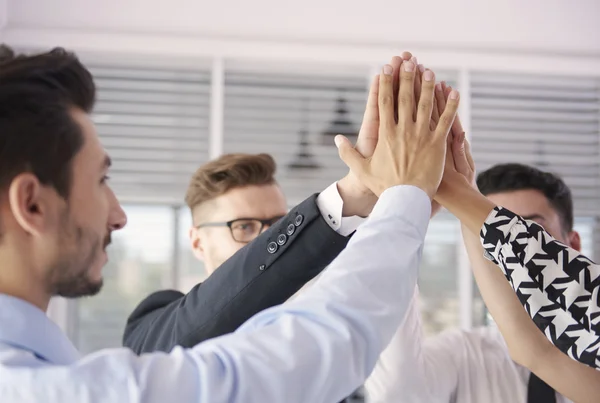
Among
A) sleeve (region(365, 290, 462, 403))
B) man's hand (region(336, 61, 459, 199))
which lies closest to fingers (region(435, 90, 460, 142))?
man's hand (region(336, 61, 459, 199))

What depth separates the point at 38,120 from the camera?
0.87m

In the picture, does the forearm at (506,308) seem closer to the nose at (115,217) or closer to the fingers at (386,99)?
the fingers at (386,99)

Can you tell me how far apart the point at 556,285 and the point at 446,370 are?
89 cm

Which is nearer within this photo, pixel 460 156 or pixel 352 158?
pixel 352 158

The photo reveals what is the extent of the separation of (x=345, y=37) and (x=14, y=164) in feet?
8.15

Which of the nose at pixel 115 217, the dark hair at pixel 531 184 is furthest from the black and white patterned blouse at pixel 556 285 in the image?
the dark hair at pixel 531 184

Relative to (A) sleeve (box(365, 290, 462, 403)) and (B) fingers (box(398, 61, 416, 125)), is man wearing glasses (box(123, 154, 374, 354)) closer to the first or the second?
(B) fingers (box(398, 61, 416, 125))

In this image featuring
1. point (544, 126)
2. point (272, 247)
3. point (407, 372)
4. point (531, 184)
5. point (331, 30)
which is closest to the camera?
point (272, 247)

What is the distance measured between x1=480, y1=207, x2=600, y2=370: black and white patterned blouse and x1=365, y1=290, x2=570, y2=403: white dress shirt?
67cm

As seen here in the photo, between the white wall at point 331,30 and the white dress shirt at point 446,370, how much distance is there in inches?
60.7

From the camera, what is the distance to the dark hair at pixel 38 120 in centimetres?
84

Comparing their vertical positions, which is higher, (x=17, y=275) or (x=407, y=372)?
(x=17, y=275)

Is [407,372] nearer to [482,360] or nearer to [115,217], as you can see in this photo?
Result: [482,360]

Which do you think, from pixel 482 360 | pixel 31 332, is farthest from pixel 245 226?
pixel 31 332
